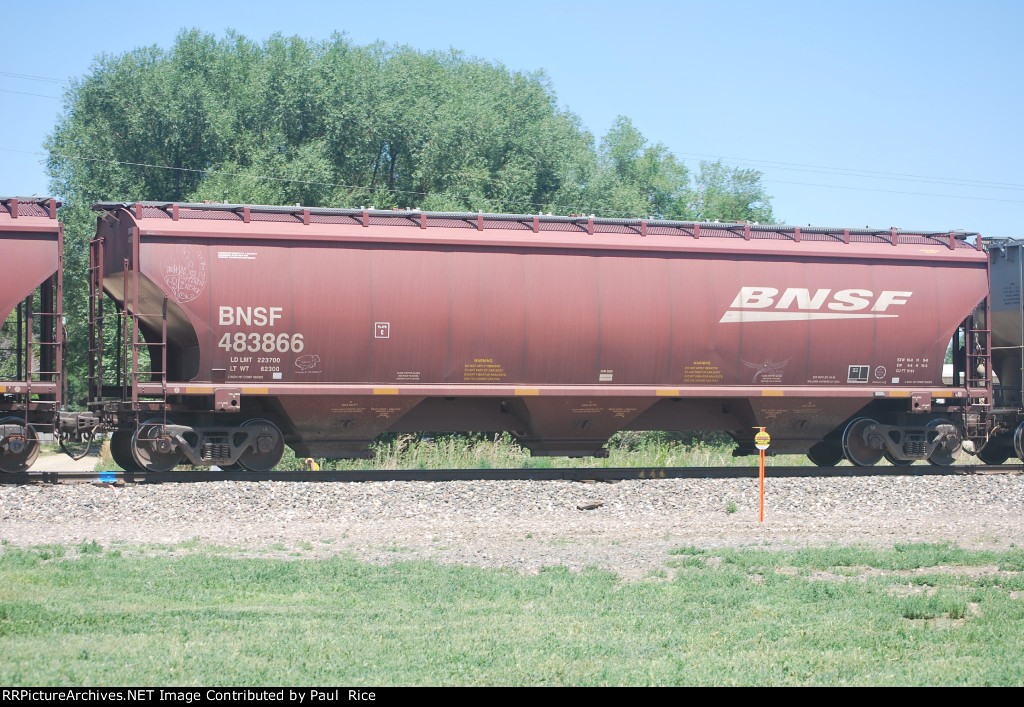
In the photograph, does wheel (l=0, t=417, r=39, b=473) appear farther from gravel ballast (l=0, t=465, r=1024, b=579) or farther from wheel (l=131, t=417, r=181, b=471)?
wheel (l=131, t=417, r=181, b=471)

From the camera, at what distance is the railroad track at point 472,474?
1412 centimetres

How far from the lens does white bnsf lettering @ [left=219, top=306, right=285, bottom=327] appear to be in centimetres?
1437

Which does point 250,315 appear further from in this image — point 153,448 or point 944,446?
point 944,446

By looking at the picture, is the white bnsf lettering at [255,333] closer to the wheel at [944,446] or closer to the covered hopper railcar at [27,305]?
the covered hopper railcar at [27,305]

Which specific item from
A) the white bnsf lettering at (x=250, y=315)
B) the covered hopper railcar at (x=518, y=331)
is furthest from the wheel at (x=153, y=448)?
the white bnsf lettering at (x=250, y=315)

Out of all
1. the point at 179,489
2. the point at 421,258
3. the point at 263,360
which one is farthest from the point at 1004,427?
the point at 179,489

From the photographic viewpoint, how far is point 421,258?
15.0m

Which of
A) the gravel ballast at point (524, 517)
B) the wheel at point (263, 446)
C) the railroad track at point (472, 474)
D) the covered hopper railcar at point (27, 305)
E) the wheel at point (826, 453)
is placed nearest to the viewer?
the gravel ballast at point (524, 517)

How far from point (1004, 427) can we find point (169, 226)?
14.9 meters

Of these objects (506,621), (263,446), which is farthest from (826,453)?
(506,621)

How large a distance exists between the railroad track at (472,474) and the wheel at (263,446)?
290mm

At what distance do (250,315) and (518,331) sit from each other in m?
4.07

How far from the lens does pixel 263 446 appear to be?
14.9 meters

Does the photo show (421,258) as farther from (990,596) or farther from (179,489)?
(990,596)
